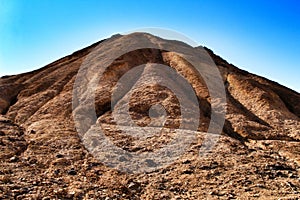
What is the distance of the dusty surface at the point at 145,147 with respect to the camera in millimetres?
11562

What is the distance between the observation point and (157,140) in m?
16.3

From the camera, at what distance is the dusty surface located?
37.9 feet

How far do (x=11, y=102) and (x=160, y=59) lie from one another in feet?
43.8

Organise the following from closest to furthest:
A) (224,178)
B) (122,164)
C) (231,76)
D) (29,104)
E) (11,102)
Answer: (224,178)
(122,164)
(29,104)
(11,102)
(231,76)

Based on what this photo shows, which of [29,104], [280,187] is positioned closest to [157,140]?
[280,187]

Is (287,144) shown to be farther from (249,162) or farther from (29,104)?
(29,104)

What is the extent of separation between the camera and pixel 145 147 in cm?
1562

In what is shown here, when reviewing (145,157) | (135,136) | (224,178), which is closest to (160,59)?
(135,136)

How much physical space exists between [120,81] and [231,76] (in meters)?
Answer: 10.4

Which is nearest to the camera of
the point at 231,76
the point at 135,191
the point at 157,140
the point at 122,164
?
the point at 135,191

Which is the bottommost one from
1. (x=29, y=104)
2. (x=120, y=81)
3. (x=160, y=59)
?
(x=29, y=104)

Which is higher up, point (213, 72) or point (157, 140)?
point (213, 72)

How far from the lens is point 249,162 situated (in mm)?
14102

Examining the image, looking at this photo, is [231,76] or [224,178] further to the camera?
[231,76]
